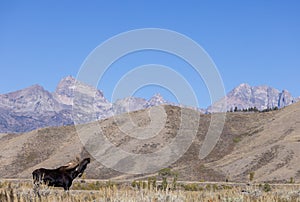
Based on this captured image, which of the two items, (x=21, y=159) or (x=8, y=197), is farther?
(x=21, y=159)

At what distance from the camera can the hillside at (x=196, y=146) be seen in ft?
259

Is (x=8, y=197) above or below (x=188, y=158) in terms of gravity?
below

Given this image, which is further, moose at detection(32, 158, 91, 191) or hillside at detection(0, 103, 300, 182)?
hillside at detection(0, 103, 300, 182)

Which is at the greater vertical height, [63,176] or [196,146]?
[196,146]

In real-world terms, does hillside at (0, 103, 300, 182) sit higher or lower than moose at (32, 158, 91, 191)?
higher

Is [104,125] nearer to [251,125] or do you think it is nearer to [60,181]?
[251,125]

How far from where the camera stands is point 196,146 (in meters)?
102

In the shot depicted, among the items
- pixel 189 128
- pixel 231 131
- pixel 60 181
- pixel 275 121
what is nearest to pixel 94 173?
pixel 189 128

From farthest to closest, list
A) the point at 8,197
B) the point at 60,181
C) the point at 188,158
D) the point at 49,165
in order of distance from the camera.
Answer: the point at 49,165 → the point at 188,158 → the point at 60,181 → the point at 8,197

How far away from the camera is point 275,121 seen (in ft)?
378

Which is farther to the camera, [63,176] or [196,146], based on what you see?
[196,146]

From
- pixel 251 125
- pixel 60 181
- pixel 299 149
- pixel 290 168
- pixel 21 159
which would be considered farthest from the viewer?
pixel 251 125

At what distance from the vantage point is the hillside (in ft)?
259

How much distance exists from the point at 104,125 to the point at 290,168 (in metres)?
57.1
